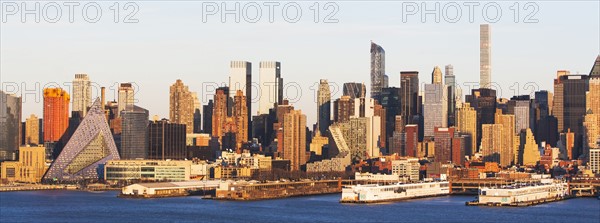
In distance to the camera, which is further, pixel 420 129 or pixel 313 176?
pixel 420 129

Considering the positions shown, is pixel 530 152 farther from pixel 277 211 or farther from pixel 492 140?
pixel 277 211

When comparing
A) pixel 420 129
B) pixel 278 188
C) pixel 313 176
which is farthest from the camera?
pixel 420 129

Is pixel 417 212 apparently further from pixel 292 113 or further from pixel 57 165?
pixel 292 113

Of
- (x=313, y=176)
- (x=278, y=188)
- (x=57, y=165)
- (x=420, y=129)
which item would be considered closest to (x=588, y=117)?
(x=420, y=129)

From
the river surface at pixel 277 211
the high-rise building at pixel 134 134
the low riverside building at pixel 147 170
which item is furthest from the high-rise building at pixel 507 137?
the river surface at pixel 277 211

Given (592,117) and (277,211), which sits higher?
(592,117)

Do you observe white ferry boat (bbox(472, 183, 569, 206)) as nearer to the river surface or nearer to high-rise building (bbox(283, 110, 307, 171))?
the river surface

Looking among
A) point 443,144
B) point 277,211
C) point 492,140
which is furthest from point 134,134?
point 277,211
